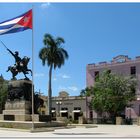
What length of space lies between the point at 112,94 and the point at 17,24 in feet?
94.6

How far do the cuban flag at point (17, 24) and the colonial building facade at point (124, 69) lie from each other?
38.7 metres

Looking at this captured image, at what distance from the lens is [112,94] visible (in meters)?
54.9

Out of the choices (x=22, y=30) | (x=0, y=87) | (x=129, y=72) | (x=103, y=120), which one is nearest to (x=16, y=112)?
(x=22, y=30)

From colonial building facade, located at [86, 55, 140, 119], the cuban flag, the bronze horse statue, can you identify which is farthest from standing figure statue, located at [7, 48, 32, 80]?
colonial building facade, located at [86, 55, 140, 119]

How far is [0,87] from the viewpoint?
60750 mm

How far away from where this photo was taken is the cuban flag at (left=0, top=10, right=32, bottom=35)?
2819 centimetres

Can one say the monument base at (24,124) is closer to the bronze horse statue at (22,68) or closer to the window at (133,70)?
the bronze horse statue at (22,68)

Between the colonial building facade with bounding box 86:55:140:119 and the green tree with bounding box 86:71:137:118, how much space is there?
869 centimetres

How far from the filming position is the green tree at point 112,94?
180ft

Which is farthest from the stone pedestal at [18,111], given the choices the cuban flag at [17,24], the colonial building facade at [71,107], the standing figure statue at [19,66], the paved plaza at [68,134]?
the colonial building facade at [71,107]

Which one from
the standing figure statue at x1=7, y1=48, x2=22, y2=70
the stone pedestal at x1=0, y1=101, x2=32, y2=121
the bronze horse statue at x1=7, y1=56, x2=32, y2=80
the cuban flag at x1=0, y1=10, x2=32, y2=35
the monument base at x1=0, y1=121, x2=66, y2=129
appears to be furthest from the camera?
the bronze horse statue at x1=7, y1=56, x2=32, y2=80

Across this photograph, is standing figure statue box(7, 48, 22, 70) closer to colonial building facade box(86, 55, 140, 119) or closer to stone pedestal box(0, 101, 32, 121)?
stone pedestal box(0, 101, 32, 121)

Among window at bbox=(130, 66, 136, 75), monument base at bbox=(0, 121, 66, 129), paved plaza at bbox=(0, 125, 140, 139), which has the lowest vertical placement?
paved plaza at bbox=(0, 125, 140, 139)

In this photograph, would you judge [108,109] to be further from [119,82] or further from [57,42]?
[57,42]
